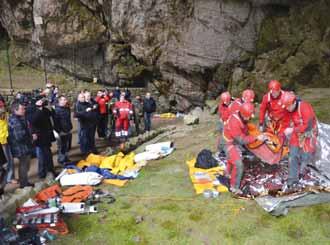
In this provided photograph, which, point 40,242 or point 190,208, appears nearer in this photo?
point 40,242

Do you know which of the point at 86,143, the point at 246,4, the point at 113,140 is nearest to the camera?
the point at 86,143

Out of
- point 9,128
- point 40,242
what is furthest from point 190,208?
point 9,128

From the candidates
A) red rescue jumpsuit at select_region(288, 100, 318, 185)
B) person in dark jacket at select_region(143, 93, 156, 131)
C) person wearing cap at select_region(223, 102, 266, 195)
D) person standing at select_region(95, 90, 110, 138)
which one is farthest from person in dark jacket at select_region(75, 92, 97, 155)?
red rescue jumpsuit at select_region(288, 100, 318, 185)

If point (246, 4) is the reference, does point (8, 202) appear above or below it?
below

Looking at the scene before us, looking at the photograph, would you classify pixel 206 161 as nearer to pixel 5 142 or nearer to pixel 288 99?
pixel 288 99

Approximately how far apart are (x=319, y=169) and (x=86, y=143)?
18.3 ft

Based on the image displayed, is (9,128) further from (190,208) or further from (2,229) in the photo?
(190,208)

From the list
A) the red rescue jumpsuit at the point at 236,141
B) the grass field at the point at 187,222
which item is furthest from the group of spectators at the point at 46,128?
the red rescue jumpsuit at the point at 236,141

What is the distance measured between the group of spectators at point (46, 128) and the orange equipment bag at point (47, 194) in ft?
2.18

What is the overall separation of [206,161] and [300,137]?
225cm

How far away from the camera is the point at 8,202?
629cm

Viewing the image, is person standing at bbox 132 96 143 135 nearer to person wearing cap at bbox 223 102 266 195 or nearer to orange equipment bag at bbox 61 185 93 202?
orange equipment bag at bbox 61 185 93 202

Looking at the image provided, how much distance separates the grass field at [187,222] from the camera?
224 inches

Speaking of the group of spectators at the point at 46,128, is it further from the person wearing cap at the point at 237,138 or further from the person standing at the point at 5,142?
the person wearing cap at the point at 237,138
